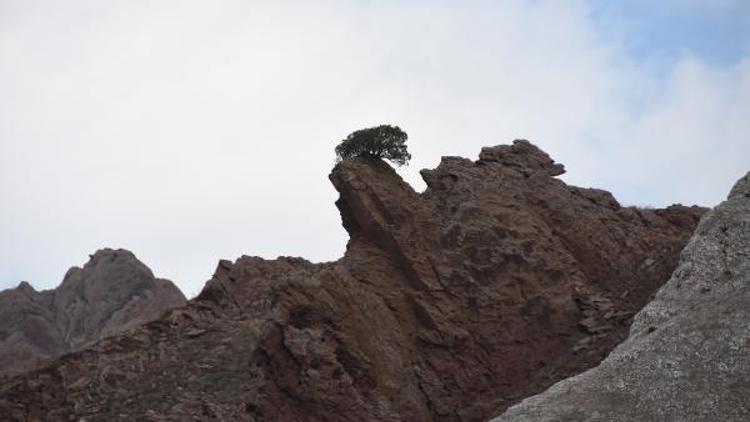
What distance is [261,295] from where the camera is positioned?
35.5 metres

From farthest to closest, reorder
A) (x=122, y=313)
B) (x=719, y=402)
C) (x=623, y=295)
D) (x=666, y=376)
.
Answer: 1. (x=122, y=313)
2. (x=623, y=295)
3. (x=666, y=376)
4. (x=719, y=402)

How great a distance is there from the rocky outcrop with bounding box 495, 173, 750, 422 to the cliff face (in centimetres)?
469

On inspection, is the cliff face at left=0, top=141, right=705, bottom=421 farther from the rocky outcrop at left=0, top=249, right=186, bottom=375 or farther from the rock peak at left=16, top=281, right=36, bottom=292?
the rock peak at left=16, top=281, right=36, bottom=292

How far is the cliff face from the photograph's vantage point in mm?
29312

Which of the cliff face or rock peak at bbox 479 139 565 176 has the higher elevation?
rock peak at bbox 479 139 565 176

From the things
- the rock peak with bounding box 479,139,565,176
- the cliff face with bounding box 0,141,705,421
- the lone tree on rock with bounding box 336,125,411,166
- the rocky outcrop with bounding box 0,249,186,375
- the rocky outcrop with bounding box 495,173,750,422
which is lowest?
the rocky outcrop with bounding box 495,173,750,422

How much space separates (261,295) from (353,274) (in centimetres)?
473

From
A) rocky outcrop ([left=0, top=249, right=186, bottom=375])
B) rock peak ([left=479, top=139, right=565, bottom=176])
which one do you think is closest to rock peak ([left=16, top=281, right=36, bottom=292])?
rocky outcrop ([left=0, top=249, right=186, bottom=375])

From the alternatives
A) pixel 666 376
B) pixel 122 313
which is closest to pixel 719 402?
pixel 666 376

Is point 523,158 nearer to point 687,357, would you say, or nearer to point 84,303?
point 687,357

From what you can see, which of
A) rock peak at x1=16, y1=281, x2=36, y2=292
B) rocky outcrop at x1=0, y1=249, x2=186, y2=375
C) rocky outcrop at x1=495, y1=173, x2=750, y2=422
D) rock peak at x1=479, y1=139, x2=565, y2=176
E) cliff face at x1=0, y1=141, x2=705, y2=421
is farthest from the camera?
rock peak at x1=16, y1=281, x2=36, y2=292

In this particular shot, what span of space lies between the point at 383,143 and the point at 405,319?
847 centimetres

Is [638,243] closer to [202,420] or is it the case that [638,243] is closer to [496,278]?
[496,278]

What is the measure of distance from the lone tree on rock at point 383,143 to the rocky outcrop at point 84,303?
68.3ft
